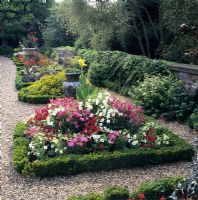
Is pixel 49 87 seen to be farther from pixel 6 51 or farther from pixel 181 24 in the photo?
pixel 6 51

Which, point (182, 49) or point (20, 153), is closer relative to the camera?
point (20, 153)

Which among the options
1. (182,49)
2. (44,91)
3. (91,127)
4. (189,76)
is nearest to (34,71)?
(44,91)

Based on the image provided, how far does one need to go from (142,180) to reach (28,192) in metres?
1.50

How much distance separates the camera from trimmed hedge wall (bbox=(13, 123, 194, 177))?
496 cm

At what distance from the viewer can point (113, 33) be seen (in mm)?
14422

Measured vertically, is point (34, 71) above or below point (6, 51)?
above

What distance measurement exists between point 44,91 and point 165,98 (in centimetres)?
384

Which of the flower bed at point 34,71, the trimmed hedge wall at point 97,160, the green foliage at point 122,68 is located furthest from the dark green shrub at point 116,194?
the flower bed at point 34,71

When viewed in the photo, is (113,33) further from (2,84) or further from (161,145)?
(161,145)

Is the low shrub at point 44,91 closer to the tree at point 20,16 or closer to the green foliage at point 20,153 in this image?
the green foliage at point 20,153

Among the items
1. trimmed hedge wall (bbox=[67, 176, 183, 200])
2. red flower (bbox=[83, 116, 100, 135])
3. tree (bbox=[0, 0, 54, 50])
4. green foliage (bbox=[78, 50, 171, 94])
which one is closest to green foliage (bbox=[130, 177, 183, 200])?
trimmed hedge wall (bbox=[67, 176, 183, 200])

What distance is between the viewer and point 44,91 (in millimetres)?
10398

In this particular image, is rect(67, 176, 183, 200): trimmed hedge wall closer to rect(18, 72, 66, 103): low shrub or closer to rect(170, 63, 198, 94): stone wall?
rect(170, 63, 198, 94): stone wall

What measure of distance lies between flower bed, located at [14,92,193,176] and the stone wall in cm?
210
